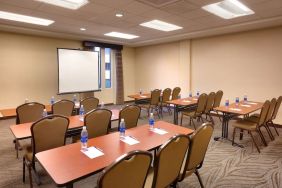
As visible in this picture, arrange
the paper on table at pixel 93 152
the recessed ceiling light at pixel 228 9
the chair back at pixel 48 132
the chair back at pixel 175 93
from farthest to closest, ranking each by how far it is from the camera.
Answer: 1. the chair back at pixel 175 93
2. the recessed ceiling light at pixel 228 9
3. the chair back at pixel 48 132
4. the paper on table at pixel 93 152

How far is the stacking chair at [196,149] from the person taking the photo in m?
1.89

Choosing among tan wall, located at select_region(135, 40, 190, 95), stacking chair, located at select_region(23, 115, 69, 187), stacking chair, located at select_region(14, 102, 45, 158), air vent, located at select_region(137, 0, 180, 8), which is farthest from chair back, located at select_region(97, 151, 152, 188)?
tan wall, located at select_region(135, 40, 190, 95)

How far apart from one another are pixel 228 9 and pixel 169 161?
12.9ft

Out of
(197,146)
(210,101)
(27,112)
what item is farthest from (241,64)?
(27,112)

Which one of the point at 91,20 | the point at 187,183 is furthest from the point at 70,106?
the point at 187,183

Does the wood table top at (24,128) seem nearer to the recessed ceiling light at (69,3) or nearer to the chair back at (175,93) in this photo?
the recessed ceiling light at (69,3)

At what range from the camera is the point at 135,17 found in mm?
4480

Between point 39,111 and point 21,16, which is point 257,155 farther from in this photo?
point 21,16

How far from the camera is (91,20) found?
15.8 ft

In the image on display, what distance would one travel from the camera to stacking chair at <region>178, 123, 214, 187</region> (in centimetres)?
189

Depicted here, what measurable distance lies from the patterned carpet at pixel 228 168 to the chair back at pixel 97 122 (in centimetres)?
66

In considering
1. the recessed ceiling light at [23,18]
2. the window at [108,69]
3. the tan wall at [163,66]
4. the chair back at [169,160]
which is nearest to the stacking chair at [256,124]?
the chair back at [169,160]

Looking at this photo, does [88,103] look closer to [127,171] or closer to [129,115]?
[129,115]

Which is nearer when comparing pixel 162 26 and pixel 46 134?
pixel 46 134
